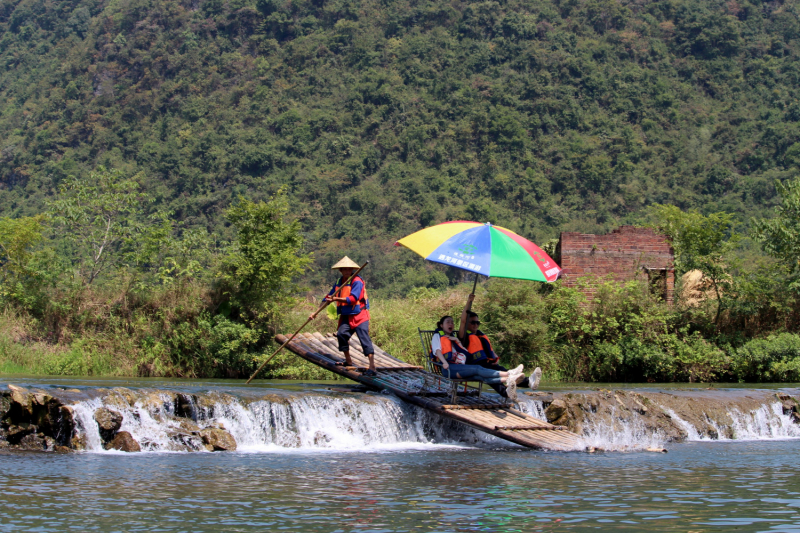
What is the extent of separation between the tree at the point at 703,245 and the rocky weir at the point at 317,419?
7.49 metres

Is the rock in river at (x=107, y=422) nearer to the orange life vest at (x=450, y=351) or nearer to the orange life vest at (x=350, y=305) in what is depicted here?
the orange life vest at (x=350, y=305)

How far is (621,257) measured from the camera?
976 inches

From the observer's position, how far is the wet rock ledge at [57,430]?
1169cm

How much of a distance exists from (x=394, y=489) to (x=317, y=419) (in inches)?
176

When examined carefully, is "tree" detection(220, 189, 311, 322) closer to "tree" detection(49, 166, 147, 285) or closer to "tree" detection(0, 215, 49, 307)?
"tree" detection(49, 166, 147, 285)

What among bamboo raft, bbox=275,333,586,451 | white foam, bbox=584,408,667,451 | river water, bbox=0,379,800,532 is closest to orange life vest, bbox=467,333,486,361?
bamboo raft, bbox=275,333,586,451

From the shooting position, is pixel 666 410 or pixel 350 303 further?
pixel 666 410

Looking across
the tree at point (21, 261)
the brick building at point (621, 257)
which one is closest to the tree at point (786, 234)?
the brick building at point (621, 257)

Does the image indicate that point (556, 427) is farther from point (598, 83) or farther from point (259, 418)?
point (598, 83)

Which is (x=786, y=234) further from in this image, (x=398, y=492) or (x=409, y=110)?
(x=409, y=110)

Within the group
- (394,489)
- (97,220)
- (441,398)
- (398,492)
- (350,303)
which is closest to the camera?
(398,492)

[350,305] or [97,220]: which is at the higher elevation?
[97,220]

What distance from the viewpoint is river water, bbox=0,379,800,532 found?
24.9 ft

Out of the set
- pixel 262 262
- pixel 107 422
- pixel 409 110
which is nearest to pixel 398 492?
pixel 107 422
